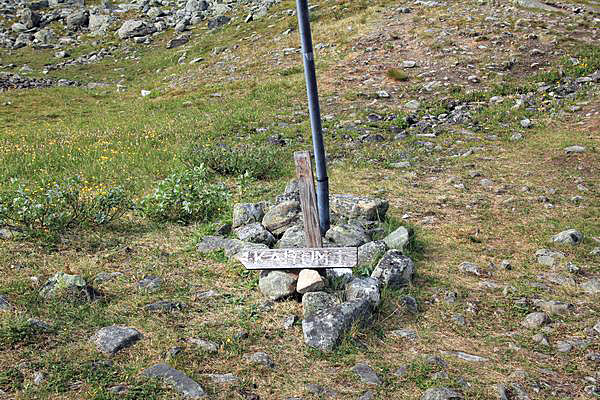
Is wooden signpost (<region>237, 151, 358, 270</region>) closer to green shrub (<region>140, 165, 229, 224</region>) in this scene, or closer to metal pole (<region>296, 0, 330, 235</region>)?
metal pole (<region>296, 0, 330, 235</region>)

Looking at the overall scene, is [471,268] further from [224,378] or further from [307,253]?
[224,378]

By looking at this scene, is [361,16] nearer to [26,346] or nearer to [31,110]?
[31,110]

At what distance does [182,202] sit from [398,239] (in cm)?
303

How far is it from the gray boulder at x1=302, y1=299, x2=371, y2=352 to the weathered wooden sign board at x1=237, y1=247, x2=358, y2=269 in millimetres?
476

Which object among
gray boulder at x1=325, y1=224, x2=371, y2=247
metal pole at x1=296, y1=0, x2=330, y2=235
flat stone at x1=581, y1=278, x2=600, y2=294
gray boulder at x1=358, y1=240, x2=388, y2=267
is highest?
metal pole at x1=296, y1=0, x2=330, y2=235

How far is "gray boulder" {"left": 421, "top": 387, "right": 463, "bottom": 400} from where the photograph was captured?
168 inches

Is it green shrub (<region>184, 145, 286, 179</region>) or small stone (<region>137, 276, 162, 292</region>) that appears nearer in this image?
small stone (<region>137, 276, 162, 292</region>)

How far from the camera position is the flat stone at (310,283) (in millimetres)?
5574

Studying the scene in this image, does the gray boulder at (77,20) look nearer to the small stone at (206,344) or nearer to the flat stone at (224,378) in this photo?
the small stone at (206,344)

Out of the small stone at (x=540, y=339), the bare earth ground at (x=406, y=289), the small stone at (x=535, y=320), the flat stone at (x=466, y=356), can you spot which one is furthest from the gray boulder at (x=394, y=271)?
the small stone at (x=540, y=339)

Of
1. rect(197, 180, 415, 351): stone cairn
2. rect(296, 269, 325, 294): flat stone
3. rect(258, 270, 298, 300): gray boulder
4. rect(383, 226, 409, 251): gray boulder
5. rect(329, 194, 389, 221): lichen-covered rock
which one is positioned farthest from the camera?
rect(329, 194, 389, 221): lichen-covered rock

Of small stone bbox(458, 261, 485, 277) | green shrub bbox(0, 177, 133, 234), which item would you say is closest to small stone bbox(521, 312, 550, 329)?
small stone bbox(458, 261, 485, 277)

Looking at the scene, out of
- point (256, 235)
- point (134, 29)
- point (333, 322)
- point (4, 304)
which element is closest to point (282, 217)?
point (256, 235)

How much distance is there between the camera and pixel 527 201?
8797 millimetres
